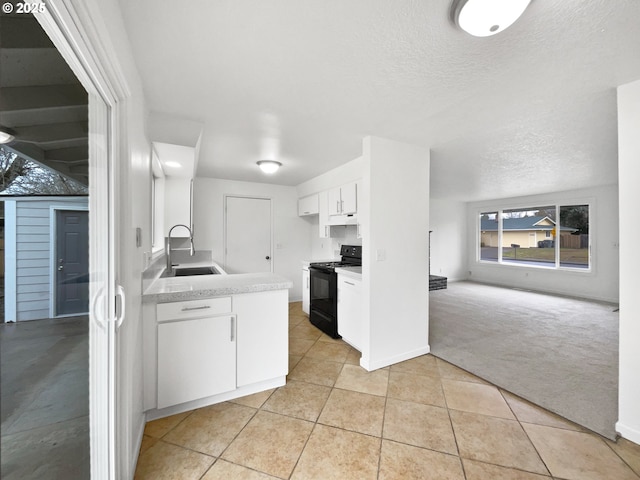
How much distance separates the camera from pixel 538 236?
6.21 meters

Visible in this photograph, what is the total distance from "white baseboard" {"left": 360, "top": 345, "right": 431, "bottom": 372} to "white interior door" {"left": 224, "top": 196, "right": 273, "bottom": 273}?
268 cm

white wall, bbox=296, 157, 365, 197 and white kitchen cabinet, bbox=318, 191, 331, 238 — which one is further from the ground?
white wall, bbox=296, 157, 365, 197

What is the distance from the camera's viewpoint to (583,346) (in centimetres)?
298

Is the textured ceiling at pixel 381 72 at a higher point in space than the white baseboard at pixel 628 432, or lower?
higher

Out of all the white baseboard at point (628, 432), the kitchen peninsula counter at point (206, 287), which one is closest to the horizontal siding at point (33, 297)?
the kitchen peninsula counter at point (206, 287)

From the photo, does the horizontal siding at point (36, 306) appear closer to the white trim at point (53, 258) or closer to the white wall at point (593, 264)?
the white trim at point (53, 258)

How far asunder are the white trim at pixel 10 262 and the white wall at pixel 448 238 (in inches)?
280

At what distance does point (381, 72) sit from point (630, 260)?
76.2 inches

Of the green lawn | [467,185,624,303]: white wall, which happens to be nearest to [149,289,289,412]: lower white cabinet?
[467,185,624,303]: white wall

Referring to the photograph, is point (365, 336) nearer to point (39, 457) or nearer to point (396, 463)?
point (396, 463)

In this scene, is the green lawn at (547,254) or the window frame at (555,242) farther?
the green lawn at (547,254)

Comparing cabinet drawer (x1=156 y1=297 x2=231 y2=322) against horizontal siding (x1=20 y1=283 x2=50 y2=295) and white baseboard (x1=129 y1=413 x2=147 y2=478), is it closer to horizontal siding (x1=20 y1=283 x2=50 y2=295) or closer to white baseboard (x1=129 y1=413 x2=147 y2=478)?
white baseboard (x1=129 y1=413 x2=147 y2=478)

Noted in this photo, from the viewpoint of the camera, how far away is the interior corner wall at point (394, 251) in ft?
8.07

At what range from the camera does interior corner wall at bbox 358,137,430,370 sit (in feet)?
8.07
